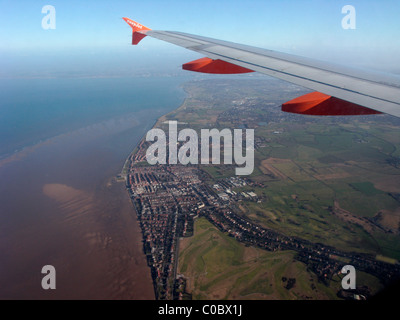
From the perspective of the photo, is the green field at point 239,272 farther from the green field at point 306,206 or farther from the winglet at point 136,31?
the winglet at point 136,31

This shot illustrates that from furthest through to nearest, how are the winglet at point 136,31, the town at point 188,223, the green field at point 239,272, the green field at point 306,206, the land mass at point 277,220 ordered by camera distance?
1. the town at point 188,223
2. the green field at point 306,206
3. the land mass at point 277,220
4. the green field at point 239,272
5. the winglet at point 136,31

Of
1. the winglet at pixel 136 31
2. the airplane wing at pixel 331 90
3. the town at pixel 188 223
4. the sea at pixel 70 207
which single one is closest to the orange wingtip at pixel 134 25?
the winglet at pixel 136 31

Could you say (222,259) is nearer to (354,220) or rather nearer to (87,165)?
(354,220)

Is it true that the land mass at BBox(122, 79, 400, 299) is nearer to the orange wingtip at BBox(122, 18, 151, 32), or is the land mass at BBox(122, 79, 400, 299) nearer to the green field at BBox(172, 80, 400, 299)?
the green field at BBox(172, 80, 400, 299)

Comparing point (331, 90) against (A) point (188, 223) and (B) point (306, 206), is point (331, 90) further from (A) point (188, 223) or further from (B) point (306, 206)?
(B) point (306, 206)

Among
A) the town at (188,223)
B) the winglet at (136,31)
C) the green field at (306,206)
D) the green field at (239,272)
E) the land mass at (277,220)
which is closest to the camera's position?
the winglet at (136,31)

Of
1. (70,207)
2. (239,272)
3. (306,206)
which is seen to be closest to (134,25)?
(239,272)

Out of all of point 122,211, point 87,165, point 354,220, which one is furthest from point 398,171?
point 87,165

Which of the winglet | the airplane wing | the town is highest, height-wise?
the winglet

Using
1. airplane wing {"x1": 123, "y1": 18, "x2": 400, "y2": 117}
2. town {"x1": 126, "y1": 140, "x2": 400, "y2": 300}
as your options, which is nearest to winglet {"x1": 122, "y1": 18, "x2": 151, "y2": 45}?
airplane wing {"x1": 123, "y1": 18, "x2": 400, "y2": 117}

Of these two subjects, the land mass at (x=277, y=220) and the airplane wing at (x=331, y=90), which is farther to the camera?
the land mass at (x=277, y=220)
